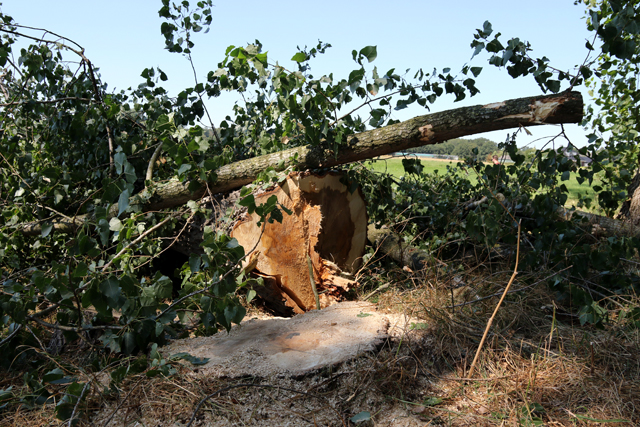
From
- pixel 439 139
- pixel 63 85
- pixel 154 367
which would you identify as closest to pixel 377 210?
pixel 439 139

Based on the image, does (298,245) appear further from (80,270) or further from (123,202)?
(80,270)

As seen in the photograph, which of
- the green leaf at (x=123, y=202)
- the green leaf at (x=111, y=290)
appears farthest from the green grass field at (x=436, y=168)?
the green leaf at (x=111, y=290)

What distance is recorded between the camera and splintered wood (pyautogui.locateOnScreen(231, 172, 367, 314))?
309 centimetres

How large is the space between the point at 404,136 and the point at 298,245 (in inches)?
42.4

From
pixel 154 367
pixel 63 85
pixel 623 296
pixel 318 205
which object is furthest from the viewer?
pixel 63 85

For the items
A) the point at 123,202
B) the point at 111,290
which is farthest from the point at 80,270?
the point at 123,202

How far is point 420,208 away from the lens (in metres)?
4.43

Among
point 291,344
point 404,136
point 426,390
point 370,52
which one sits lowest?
point 426,390

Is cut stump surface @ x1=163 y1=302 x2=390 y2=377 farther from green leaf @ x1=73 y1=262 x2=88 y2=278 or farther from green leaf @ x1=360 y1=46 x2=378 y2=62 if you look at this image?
green leaf @ x1=360 y1=46 x2=378 y2=62

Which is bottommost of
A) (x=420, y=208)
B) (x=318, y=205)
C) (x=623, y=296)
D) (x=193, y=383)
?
(x=623, y=296)

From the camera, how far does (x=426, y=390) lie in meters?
2.08

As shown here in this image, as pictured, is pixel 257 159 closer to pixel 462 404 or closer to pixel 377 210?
pixel 377 210

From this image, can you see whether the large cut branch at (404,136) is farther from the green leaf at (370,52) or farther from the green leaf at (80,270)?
the green leaf at (80,270)

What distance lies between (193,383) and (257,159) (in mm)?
1808
